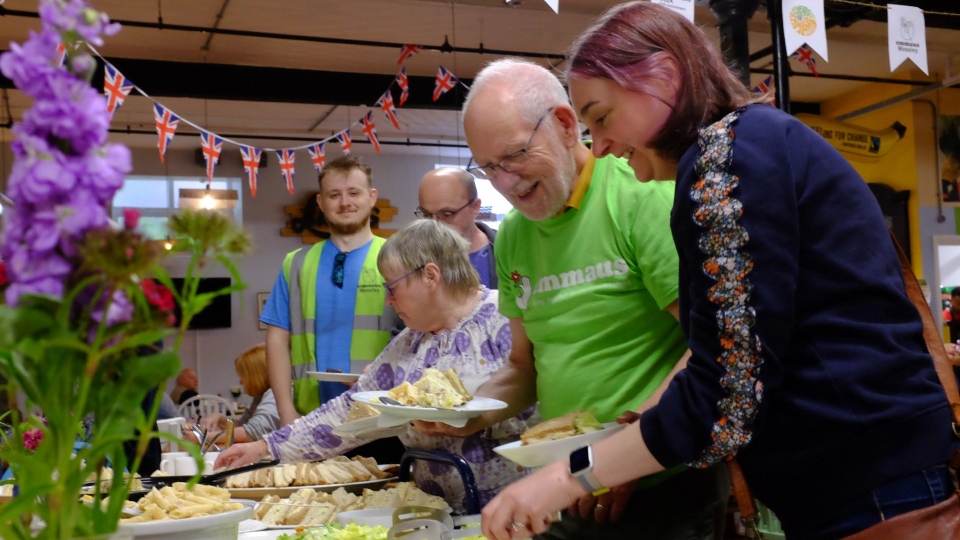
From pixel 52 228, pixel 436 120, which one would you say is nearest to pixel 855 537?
pixel 52 228

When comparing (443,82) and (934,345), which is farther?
(443,82)

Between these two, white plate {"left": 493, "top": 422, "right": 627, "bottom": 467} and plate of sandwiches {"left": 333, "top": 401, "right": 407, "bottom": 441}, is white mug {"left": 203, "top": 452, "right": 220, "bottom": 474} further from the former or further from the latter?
white plate {"left": 493, "top": 422, "right": 627, "bottom": 467}

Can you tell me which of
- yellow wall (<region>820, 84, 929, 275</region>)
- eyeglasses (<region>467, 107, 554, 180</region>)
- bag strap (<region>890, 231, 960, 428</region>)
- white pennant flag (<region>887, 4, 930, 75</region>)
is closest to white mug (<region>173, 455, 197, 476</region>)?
eyeglasses (<region>467, 107, 554, 180</region>)

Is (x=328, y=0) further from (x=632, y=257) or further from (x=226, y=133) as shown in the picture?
(x=632, y=257)

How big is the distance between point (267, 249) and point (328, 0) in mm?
6014

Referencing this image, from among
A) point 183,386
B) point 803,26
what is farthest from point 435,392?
point 183,386

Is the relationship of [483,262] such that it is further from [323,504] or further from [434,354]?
[323,504]

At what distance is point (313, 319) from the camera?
3.69 meters

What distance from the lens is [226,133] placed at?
11344 mm

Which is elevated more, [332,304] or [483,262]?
[483,262]

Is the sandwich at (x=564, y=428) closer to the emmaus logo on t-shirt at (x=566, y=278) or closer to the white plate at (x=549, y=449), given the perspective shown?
the white plate at (x=549, y=449)

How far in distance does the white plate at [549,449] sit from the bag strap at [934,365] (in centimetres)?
22

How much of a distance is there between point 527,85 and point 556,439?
81cm

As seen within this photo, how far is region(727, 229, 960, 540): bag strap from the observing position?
4.17 feet
